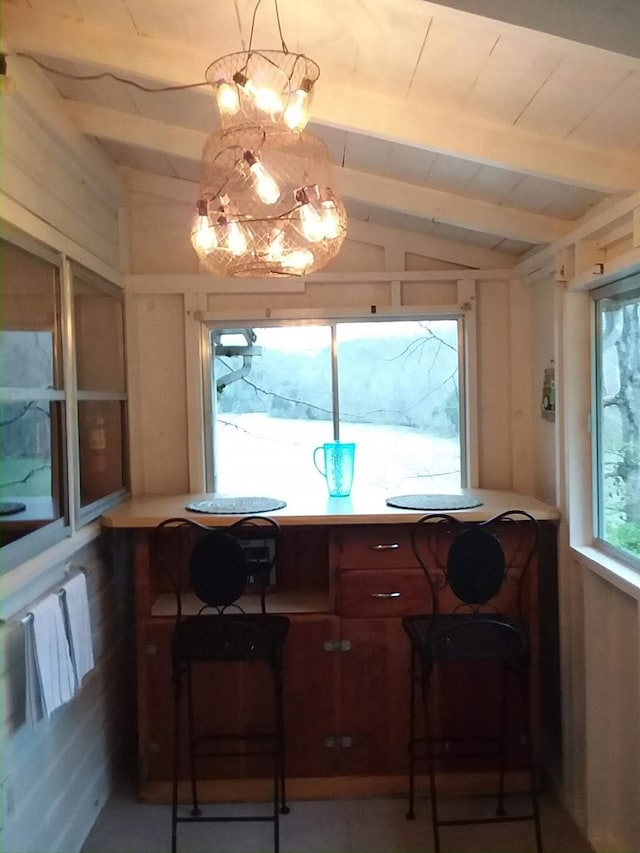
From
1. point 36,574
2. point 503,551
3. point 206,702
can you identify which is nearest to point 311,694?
point 206,702

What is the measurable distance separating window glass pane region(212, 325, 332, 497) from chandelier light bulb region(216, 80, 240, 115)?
4.81 ft

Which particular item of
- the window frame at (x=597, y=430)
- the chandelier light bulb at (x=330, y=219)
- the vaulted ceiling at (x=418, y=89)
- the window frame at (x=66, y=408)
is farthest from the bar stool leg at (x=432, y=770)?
the vaulted ceiling at (x=418, y=89)

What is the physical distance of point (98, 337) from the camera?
112 inches

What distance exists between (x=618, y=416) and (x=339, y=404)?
1.27 m

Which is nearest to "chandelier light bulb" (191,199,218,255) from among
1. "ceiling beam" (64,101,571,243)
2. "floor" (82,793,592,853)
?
"ceiling beam" (64,101,571,243)

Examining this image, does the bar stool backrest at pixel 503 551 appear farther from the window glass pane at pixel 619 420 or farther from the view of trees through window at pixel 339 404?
the view of trees through window at pixel 339 404

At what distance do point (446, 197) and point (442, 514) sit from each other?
1.19 metres

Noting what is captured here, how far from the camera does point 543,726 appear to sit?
2955mm

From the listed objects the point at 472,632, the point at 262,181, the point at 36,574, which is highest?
the point at 262,181

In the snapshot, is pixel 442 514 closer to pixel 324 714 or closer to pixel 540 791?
pixel 324 714

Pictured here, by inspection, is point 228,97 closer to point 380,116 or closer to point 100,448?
point 380,116

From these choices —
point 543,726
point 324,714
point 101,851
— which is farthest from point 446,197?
point 101,851

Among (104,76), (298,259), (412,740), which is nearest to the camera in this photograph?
(298,259)

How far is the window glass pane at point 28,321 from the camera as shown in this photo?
2.00m
